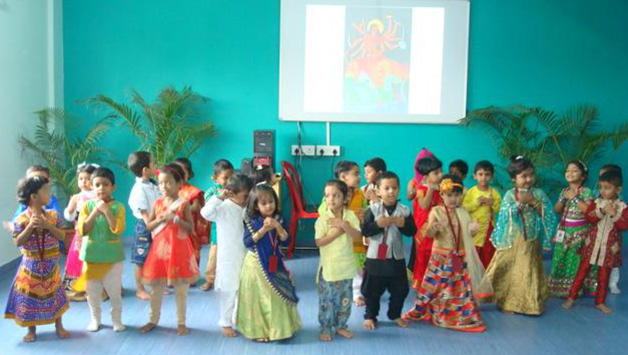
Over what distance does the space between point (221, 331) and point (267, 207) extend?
0.94 m

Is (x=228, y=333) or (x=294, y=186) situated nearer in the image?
(x=228, y=333)

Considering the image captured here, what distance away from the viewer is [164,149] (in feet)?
19.0

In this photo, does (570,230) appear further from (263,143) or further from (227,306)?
(263,143)

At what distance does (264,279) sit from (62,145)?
3.65m

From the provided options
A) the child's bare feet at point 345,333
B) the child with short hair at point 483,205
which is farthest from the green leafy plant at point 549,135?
the child's bare feet at point 345,333

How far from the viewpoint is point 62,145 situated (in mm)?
6027

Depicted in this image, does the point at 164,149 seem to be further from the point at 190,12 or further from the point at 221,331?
the point at 221,331

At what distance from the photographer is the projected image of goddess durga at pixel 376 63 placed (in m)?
6.10

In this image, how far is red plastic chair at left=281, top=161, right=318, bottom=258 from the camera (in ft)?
19.0

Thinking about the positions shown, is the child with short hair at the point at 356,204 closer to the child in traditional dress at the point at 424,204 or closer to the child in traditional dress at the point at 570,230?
the child in traditional dress at the point at 424,204

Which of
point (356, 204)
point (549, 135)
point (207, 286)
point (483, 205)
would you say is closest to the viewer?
point (356, 204)

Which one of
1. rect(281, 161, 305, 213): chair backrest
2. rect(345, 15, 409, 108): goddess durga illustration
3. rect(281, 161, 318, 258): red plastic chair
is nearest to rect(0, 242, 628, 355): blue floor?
rect(281, 161, 318, 258): red plastic chair

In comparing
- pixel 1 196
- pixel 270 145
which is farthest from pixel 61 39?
pixel 270 145

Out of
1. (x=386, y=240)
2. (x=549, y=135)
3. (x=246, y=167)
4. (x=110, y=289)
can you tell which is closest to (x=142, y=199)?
(x=110, y=289)
